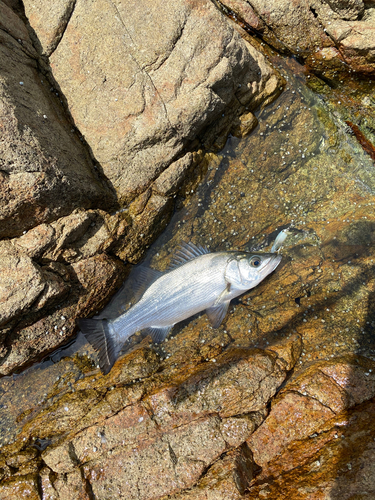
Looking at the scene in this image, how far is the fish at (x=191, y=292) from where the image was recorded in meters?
3.83

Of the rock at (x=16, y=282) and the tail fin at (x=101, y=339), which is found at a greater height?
the rock at (x=16, y=282)

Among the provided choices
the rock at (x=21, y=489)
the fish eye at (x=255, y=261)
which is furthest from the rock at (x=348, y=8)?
the rock at (x=21, y=489)

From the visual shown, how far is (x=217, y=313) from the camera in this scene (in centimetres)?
397

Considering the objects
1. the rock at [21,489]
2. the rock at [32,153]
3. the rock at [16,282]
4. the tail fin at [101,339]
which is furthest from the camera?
the tail fin at [101,339]

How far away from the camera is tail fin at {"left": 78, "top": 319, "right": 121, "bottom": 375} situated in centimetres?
369

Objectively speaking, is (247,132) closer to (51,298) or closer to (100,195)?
(100,195)

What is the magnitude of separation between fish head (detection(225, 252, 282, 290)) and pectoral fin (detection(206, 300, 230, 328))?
319 millimetres

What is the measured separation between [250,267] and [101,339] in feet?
6.47

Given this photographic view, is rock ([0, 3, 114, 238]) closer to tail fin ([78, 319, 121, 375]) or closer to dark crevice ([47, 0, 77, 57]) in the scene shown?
dark crevice ([47, 0, 77, 57])

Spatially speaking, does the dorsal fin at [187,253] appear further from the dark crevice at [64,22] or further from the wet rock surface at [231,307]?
the dark crevice at [64,22]

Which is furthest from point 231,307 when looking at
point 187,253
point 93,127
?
point 93,127

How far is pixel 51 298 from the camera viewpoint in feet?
11.2

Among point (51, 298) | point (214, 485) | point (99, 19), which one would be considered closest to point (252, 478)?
point (214, 485)

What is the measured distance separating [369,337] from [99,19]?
477 cm
